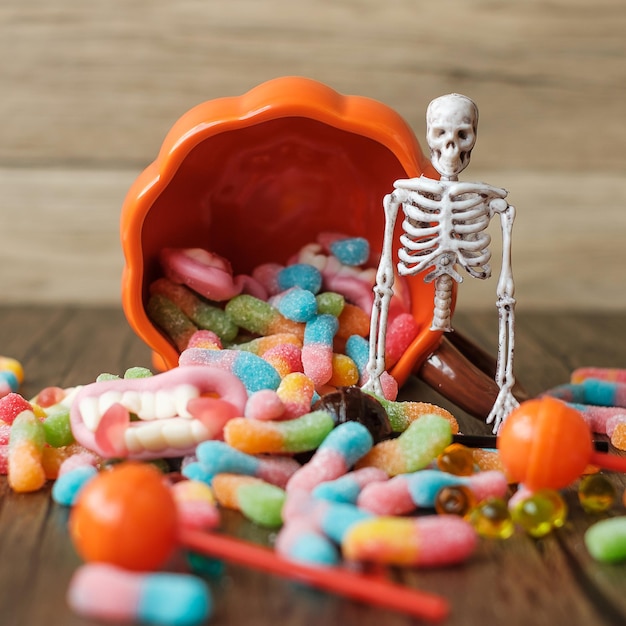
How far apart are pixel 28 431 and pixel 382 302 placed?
1.34 feet

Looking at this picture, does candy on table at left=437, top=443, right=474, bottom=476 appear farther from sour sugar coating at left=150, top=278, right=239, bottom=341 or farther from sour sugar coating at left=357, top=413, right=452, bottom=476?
sour sugar coating at left=150, top=278, right=239, bottom=341

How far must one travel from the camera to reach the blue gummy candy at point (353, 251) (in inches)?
47.5

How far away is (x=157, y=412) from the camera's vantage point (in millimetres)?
892

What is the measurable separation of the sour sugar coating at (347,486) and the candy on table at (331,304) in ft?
1.14

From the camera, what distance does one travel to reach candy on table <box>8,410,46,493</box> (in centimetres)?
85

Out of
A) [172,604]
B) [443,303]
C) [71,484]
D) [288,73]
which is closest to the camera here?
[172,604]

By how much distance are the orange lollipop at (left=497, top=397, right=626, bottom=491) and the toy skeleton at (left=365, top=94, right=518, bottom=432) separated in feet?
0.61

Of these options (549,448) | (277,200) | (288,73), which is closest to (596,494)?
(549,448)

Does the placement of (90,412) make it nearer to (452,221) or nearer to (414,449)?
(414,449)

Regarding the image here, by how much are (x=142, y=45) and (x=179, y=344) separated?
37.8 inches

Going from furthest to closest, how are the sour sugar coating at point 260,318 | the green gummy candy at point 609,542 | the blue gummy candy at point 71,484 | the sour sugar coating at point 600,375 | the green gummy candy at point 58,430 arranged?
the sour sugar coating at point 600,375 → the sour sugar coating at point 260,318 → the green gummy candy at point 58,430 → the blue gummy candy at point 71,484 → the green gummy candy at point 609,542

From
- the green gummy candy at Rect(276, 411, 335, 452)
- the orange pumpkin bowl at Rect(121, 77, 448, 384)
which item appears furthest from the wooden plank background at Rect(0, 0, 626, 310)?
the green gummy candy at Rect(276, 411, 335, 452)

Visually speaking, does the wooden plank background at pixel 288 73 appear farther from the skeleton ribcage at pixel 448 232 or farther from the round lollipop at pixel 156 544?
the round lollipop at pixel 156 544

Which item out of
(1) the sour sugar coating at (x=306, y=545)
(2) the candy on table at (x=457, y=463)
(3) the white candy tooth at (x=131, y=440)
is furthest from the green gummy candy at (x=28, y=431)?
(2) the candy on table at (x=457, y=463)
